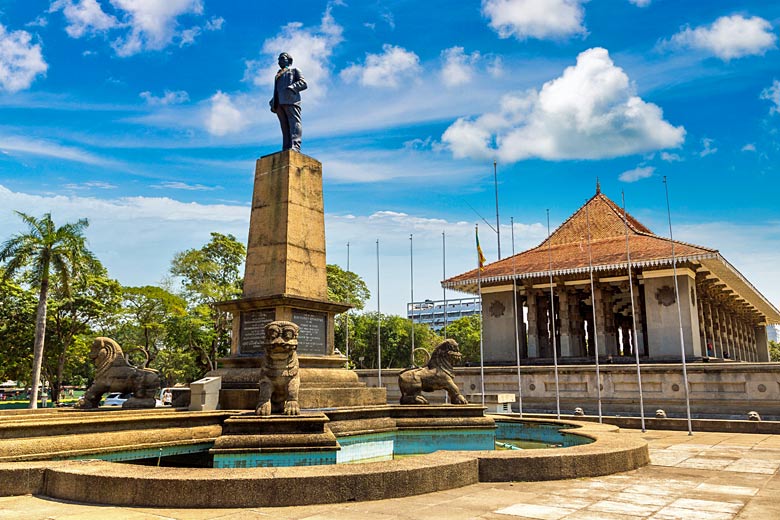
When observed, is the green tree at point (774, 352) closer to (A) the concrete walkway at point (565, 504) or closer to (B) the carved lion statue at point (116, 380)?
(A) the concrete walkway at point (565, 504)

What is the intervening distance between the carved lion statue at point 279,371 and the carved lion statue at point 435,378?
3285mm

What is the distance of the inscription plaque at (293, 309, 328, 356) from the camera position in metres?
11.3

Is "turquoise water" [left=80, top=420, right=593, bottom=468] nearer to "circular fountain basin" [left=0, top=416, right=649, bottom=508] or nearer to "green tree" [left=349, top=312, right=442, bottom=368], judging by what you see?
"circular fountain basin" [left=0, top=416, right=649, bottom=508]

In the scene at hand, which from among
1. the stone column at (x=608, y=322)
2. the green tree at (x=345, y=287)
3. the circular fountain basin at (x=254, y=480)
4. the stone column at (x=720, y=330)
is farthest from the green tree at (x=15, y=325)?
the stone column at (x=720, y=330)

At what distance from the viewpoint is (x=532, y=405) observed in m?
22.6

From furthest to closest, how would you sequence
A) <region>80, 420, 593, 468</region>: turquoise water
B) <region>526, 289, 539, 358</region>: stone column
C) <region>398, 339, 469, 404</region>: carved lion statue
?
<region>526, 289, 539, 358</region>: stone column < <region>398, 339, 469, 404</region>: carved lion statue < <region>80, 420, 593, 468</region>: turquoise water

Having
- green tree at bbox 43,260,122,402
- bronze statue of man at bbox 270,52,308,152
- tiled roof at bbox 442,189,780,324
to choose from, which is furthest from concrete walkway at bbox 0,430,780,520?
green tree at bbox 43,260,122,402

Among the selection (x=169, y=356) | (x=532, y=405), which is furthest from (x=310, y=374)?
(x=169, y=356)

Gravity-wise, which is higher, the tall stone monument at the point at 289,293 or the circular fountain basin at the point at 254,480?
the tall stone monument at the point at 289,293

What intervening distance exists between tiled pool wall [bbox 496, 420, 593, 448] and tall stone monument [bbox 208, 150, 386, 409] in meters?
2.85

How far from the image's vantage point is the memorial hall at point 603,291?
27.0 metres

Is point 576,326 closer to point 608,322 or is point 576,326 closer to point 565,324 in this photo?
point 565,324

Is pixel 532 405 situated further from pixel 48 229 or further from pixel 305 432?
pixel 48 229

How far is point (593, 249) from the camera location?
2956 centimetres
